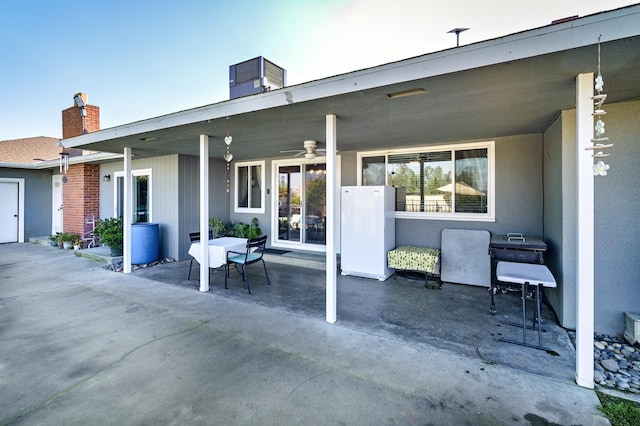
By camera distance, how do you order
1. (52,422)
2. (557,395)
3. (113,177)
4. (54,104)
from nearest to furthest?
(52,422)
(557,395)
(113,177)
(54,104)

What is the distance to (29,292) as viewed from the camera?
15.5 feet

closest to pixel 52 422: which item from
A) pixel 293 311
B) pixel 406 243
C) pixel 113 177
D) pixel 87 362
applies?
pixel 87 362

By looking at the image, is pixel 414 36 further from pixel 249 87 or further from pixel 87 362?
pixel 87 362

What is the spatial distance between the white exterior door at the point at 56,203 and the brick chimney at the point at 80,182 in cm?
110

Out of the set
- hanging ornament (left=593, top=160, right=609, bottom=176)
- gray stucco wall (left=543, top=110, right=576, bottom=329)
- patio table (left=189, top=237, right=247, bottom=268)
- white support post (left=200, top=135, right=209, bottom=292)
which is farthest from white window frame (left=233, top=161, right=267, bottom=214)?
hanging ornament (left=593, top=160, right=609, bottom=176)

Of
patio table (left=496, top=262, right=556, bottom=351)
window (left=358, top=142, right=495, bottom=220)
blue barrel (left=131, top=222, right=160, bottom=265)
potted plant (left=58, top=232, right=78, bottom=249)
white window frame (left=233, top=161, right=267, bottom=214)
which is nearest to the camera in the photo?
patio table (left=496, top=262, right=556, bottom=351)

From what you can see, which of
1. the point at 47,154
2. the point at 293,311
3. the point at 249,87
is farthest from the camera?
the point at 47,154

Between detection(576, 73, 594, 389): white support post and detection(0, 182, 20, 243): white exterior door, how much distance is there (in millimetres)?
14563

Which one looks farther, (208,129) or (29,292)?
(29,292)

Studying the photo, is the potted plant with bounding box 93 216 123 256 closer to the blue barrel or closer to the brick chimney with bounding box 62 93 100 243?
the blue barrel

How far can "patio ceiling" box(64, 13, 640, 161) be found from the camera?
221 centimetres

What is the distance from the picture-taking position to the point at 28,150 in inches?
625

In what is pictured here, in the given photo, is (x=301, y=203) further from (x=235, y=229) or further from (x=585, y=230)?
(x=585, y=230)

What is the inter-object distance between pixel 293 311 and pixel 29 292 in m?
4.36
